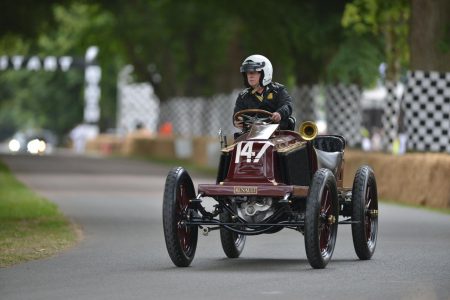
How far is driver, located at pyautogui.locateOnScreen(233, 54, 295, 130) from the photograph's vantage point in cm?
1504

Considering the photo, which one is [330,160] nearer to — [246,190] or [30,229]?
[246,190]

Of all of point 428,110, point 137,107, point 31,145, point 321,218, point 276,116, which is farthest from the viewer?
point 137,107

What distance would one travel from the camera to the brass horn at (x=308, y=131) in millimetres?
14953

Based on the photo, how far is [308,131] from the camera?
49.3ft

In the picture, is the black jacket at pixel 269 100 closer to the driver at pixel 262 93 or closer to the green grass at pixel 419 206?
the driver at pixel 262 93

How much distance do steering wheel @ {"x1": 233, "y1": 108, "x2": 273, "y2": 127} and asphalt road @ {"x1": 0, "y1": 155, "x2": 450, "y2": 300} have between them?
1432mm

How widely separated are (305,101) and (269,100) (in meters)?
28.1

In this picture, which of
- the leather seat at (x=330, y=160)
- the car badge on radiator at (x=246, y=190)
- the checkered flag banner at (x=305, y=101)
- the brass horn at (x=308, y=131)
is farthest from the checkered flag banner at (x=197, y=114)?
the car badge on radiator at (x=246, y=190)

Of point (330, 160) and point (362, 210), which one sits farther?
point (330, 160)

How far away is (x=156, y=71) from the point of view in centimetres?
6550

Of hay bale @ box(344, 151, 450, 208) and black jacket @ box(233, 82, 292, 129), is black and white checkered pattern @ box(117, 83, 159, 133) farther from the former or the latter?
black jacket @ box(233, 82, 292, 129)

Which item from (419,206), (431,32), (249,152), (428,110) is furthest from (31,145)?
(249,152)

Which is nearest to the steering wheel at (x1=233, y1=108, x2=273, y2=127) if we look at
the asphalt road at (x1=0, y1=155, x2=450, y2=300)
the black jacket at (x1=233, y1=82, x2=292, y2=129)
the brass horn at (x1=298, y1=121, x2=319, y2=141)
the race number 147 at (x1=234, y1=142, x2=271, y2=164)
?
the black jacket at (x1=233, y1=82, x2=292, y2=129)

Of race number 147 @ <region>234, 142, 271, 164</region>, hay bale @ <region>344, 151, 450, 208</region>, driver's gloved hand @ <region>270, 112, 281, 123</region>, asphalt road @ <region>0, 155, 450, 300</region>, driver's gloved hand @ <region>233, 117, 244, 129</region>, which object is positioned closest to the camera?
asphalt road @ <region>0, 155, 450, 300</region>
